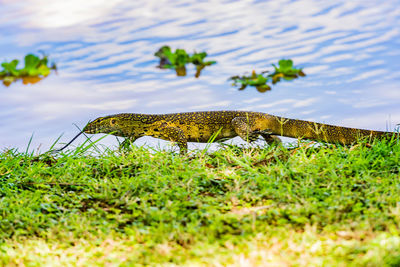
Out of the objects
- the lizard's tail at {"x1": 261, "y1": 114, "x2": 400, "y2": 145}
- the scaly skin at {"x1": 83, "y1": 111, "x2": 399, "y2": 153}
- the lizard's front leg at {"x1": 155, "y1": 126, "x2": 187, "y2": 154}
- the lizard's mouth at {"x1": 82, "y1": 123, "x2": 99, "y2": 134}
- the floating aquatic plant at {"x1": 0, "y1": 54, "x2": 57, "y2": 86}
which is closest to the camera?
the floating aquatic plant at {"x1": 0, "y1": 54, "x2": 57, "y2": 86}

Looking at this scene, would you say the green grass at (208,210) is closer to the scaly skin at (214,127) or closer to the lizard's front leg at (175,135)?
the scaly skin at (214,127)

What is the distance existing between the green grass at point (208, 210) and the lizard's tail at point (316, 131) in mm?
839

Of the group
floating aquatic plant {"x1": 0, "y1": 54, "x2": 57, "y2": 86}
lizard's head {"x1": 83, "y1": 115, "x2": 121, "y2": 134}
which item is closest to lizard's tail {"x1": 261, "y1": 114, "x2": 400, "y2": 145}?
lizard's head {"x1": 83, "y1": 115, "x2": 121, "y2": 134}

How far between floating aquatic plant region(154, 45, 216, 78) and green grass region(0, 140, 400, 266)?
4.51 ft

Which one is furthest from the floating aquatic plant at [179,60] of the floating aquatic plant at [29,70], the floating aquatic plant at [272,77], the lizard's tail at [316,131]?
the lizard's tail at [316,131]

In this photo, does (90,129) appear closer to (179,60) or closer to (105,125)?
(105,125)

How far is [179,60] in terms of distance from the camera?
3883mm

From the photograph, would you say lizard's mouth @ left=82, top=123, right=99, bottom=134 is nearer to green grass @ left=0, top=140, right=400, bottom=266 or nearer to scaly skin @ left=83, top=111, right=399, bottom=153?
scaly skin @ left=83, top=111, right=399, bottom=153

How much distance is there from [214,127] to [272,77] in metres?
3.88

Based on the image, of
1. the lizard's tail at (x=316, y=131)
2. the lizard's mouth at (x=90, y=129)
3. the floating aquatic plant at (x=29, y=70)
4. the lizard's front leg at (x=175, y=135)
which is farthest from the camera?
the lizard's mouth at (x=90, y=129)

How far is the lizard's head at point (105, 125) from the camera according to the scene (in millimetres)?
7996

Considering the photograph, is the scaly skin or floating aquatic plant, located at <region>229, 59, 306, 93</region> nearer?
floating aquatic plant, located at <region>229, 59, 306, 93</region>

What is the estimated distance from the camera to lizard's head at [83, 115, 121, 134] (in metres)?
8.00

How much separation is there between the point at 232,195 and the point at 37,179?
98.2 inches
